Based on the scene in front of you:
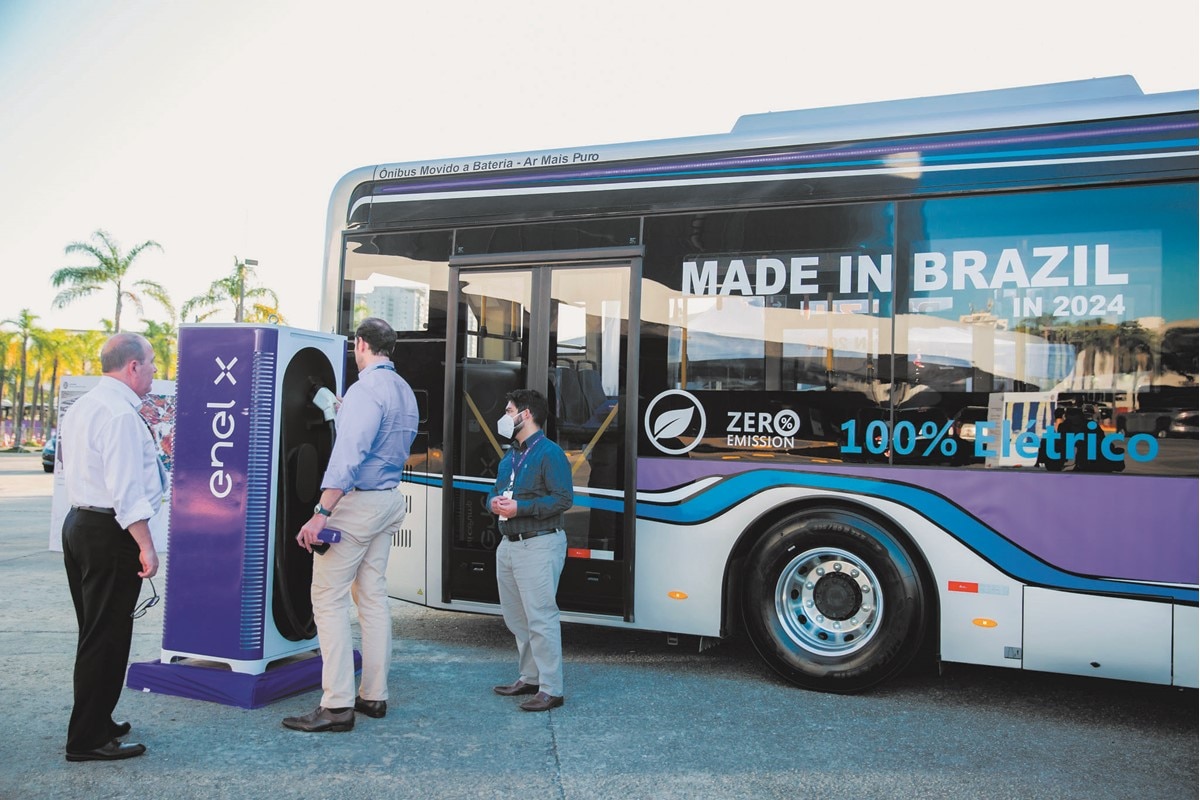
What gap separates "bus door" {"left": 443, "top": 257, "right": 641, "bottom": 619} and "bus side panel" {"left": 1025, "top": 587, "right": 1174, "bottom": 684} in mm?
2387

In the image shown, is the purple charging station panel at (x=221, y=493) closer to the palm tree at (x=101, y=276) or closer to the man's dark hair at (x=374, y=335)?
the man's dark hair at (x=374, y=335)

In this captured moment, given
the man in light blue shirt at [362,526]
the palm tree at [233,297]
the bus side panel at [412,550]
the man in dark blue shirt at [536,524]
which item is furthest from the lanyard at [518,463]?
the palm tree at [233,297]

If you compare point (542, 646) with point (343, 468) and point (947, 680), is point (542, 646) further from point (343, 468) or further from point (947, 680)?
point (947, 680)

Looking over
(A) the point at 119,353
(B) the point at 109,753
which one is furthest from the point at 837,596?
(A) the point at 119,353

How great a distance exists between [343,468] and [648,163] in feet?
9.60

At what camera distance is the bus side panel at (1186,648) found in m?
5.08

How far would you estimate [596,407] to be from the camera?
6.48 metres

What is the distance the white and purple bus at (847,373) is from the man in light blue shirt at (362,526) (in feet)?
4.84

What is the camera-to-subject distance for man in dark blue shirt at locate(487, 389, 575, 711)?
546 centimetres

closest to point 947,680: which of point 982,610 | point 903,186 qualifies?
point 982,610

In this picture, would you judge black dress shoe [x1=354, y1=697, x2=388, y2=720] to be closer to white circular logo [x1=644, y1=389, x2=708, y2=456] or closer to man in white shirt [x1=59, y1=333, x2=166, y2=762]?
man in white shirt [x1=59, y1=333, x2=166, y2=762]

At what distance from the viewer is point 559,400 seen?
21.6 ft

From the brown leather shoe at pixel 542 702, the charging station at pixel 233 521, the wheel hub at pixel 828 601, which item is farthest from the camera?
the wheel hub at pixel 828 601

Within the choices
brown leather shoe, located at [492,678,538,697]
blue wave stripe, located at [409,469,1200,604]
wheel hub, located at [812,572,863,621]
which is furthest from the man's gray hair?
wheel hub, located at [812,572,863,621]
